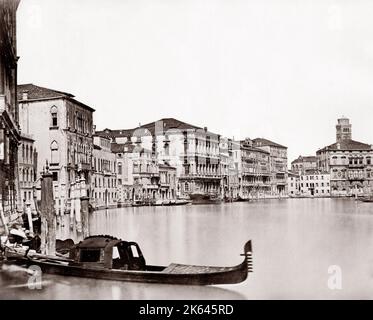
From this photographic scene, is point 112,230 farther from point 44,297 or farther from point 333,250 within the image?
point 44,297

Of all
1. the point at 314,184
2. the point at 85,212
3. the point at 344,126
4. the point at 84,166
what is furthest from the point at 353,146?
the point at 314,184

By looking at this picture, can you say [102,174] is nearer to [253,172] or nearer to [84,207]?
[84,207]

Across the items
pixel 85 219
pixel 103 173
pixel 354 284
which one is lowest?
pixel 354 284

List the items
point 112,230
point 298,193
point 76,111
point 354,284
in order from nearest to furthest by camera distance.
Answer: point 354,284 < point 76,111 < point 112,230 < point 298,193

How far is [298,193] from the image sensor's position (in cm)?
4731

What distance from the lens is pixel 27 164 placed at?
9008 millimetres

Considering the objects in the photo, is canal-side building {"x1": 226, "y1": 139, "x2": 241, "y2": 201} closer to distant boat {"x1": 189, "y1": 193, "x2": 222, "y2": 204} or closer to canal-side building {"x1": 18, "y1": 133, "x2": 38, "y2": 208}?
distant boat {"x1": 189, "y1": 193, "x2": 222, "y2": 204}

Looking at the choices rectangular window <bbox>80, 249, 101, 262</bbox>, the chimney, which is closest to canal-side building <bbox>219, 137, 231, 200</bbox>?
the chimney

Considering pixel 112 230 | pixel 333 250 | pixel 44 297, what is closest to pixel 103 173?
pixel 112 230

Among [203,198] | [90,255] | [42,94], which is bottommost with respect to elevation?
[90,255]

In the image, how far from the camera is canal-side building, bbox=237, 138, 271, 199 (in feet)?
A: 135

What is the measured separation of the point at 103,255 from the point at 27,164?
11.4 ft

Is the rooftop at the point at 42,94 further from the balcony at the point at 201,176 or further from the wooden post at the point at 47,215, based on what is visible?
the balcony at the point at 201,176
